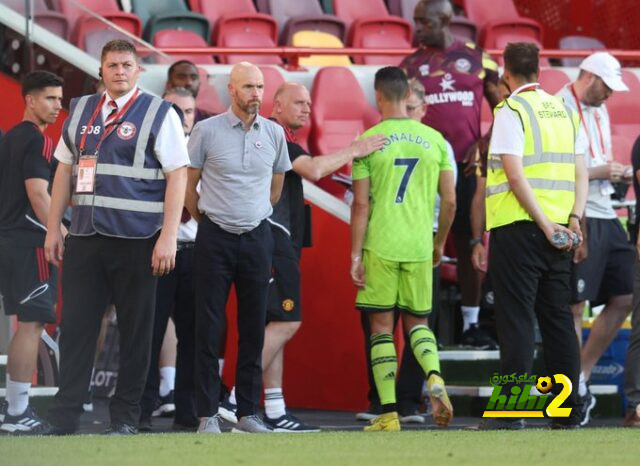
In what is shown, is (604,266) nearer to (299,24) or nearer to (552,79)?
(552,79)

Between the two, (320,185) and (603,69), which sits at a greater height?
(603,69)

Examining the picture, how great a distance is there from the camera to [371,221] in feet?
28.1

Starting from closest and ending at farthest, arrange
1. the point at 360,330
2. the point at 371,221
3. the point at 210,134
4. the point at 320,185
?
the point at 210,134
the point at 371,221
the point at 360,330
the point at 320,185

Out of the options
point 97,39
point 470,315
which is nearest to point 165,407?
point 470,315

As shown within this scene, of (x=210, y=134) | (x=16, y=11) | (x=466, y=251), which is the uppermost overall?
(x=16, y=11)

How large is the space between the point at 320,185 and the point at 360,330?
60.2 inches

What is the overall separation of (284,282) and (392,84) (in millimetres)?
1243

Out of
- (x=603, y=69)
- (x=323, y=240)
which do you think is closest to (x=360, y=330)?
(x=323, y=240)

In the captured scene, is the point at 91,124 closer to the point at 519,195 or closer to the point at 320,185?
the point at 519,195

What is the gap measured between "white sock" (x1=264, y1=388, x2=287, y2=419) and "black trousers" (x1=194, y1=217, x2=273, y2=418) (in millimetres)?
377

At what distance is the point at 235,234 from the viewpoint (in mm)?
7934

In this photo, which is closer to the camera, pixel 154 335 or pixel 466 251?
pixel 154 335

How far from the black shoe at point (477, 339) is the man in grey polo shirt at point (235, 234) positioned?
2.49 meters

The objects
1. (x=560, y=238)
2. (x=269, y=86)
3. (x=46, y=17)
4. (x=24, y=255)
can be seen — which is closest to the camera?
(x=560, y=238)
